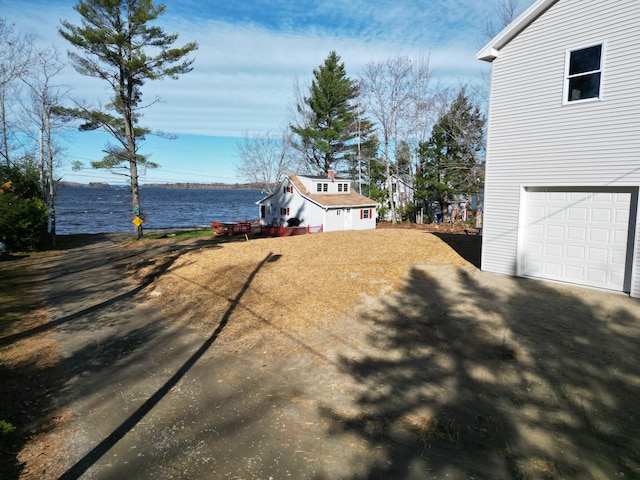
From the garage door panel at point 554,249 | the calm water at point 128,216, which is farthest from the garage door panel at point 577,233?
the calm water at point 128,216

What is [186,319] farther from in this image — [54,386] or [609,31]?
[609,31]

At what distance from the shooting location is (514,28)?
10.6 metres

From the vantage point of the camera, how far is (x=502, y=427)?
525cm

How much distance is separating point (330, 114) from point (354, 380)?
42.3 metres

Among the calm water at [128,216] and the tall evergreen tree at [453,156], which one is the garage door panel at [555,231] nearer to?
the tall evergreen tree at [453,156]

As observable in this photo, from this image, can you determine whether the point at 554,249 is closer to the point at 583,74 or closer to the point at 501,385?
the point at 583,74

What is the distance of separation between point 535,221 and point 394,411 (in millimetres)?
7430

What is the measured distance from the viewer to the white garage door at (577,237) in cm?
900

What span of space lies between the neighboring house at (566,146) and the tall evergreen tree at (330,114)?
33.8 metres

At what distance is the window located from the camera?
9.26m

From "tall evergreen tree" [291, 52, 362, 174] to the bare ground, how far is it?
34136 millimetres

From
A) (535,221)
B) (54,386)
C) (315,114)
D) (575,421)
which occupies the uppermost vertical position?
(315,114)

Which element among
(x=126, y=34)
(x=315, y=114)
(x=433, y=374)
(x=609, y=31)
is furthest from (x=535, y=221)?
(x=315, y=114)

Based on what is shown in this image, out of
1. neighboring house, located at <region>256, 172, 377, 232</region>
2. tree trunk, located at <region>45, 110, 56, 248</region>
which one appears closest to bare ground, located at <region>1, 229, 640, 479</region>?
tree trunk, located at <region>45, 110, 56, 248</region>
